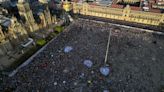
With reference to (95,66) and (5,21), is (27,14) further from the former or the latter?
(95,66)

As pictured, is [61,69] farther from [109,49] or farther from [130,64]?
[130,64]

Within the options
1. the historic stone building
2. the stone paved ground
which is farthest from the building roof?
the historic stone building

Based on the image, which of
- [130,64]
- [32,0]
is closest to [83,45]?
[130,64]

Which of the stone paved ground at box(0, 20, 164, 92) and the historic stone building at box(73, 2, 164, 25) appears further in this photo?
the historic stone building at box(73, 2, 164, 25)

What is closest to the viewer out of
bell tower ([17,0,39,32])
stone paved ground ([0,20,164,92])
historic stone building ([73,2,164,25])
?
stone paved ground ([0,20,164,92])

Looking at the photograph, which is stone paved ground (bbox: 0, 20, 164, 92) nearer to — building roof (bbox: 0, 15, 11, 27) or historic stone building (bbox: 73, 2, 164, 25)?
historic stone building (bbox: 73, 2, 164, 25)

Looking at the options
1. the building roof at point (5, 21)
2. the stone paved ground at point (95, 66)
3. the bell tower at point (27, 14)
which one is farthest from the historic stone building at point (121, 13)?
the building roof at point (5, 21)

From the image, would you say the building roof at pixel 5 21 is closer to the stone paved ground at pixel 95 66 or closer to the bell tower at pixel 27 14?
the bell tower at pixel 27 14

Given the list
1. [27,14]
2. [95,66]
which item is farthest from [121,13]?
[27,14]
